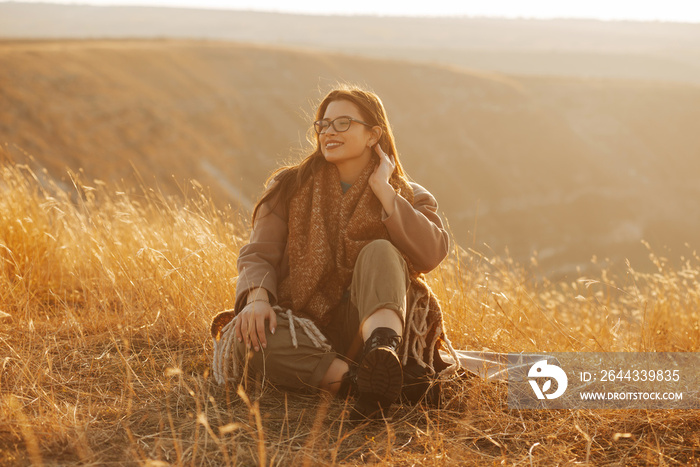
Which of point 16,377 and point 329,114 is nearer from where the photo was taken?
point 16,377

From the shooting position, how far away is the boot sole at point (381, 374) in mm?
2256

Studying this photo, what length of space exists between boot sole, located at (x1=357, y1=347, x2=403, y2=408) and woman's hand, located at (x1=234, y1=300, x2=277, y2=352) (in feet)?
1.72

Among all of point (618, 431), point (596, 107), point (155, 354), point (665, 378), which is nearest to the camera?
point (618, 431)

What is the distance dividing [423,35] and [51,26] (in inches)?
3613

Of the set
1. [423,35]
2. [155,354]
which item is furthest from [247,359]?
[423,35]

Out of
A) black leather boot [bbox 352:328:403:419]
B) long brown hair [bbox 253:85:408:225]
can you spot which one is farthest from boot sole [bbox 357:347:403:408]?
long brown hair [bbox 253:85:408:225]

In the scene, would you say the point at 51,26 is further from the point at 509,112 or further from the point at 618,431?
the point at 618,431

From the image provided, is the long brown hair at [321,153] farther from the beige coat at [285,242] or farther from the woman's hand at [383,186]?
the woman's hand at [383,186]

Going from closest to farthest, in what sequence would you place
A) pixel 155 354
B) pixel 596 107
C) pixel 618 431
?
pixel 618 431 < pixel 155 354 < pixel 596 107

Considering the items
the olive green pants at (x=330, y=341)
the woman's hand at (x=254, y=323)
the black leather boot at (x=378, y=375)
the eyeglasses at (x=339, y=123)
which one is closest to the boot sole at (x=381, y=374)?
the black leather boot at (x=378, y=375)

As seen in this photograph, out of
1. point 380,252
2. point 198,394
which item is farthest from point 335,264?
point 198,394

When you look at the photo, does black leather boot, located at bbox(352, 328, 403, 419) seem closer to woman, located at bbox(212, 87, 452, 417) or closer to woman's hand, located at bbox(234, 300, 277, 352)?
woman, located at bbox(212, 87, 452, 417)

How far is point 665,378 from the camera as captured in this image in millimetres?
2840

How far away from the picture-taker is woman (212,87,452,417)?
2.61 m
